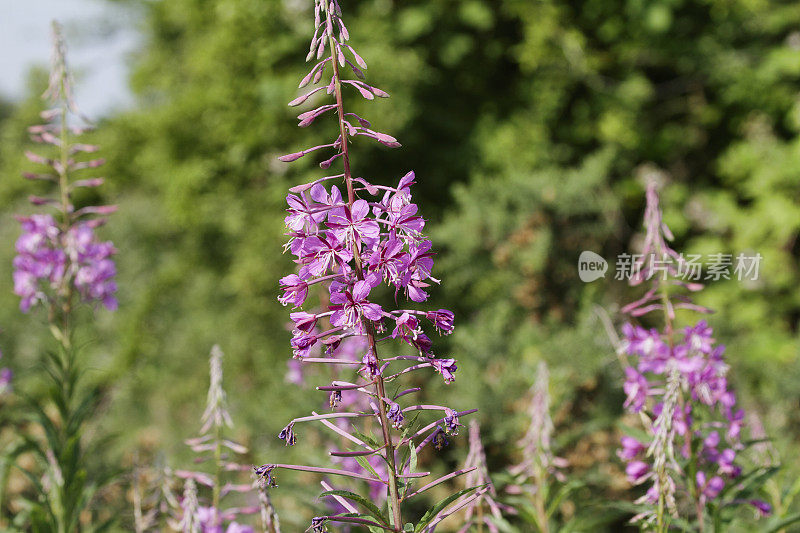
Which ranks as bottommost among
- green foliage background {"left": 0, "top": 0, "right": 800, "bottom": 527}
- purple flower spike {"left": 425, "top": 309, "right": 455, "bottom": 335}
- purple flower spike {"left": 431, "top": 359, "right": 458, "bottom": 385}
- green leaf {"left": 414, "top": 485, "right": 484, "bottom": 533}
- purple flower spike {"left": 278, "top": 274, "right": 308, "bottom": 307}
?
green leaf {"left": 414, "top": 485, "right": 484, "bottom": 533}

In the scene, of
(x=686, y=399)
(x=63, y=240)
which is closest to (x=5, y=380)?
(x=63, y=240)

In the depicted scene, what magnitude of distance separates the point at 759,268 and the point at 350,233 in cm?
640

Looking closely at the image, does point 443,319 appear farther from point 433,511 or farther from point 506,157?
point 506,157

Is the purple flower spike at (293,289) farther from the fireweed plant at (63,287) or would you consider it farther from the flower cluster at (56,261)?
the flower cluster at (56,261)

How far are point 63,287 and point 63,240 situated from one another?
0.19 metres

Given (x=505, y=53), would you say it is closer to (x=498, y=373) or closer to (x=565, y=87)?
(x=565, y=87)

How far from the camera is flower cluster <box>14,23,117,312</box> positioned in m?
2.61

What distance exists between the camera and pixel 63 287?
2688 mm

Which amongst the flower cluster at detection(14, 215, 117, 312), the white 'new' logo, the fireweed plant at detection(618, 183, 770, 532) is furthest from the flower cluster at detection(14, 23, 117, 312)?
the white 'new' logo

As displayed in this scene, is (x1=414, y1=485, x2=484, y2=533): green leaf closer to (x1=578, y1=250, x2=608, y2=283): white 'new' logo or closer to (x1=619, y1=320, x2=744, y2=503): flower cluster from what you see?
(x1=619, y1=320, x2=744, y2=503): flower cluster

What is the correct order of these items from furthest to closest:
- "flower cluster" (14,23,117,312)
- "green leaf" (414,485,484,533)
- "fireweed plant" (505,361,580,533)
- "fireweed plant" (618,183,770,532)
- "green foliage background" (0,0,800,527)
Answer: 1. "green foliage background" (0,0,800,527)
2. "flower cluster" (14,23,117,312)
3. "fireweed plant" (505,361,580,533)
4. "fireweed plant" (618,183,770,532)
5. "green leaf" (414,485,484,533)

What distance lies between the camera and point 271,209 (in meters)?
6.35

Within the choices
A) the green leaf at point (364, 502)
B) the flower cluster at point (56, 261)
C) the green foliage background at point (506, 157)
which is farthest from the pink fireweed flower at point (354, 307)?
the green foliage background at point (506, 157)

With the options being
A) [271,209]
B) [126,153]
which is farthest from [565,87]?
[126,153]
